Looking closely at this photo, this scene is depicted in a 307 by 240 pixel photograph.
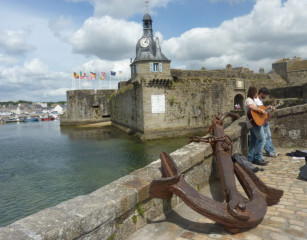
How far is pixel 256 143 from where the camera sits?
504cm

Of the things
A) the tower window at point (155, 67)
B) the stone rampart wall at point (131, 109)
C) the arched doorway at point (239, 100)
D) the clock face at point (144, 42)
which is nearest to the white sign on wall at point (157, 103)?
the stone rampart wall at point (131, 109)

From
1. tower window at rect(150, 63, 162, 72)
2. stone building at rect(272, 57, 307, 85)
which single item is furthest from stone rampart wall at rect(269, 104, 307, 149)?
stone building at rect(272, 57, 307, 85)

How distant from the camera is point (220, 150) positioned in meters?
3.34

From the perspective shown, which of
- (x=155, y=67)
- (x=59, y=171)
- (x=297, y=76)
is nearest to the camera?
(x=59, y=171)

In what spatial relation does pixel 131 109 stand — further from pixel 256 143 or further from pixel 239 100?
pixel 256 143

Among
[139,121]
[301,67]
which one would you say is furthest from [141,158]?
[301,67]

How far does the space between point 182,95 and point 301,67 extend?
2303 centimetres

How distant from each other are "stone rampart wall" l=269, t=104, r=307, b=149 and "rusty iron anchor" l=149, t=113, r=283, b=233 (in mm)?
4164

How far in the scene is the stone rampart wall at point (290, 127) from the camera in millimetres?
6191

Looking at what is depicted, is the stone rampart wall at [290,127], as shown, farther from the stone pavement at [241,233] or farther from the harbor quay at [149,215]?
the stone pavement at [241,233]

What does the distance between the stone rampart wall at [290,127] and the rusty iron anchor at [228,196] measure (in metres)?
4.16

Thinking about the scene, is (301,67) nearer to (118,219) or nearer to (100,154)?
(100,154)

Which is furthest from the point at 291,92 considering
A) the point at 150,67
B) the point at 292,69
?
the point at 292,69

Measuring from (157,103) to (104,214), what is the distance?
1839 centimetres
